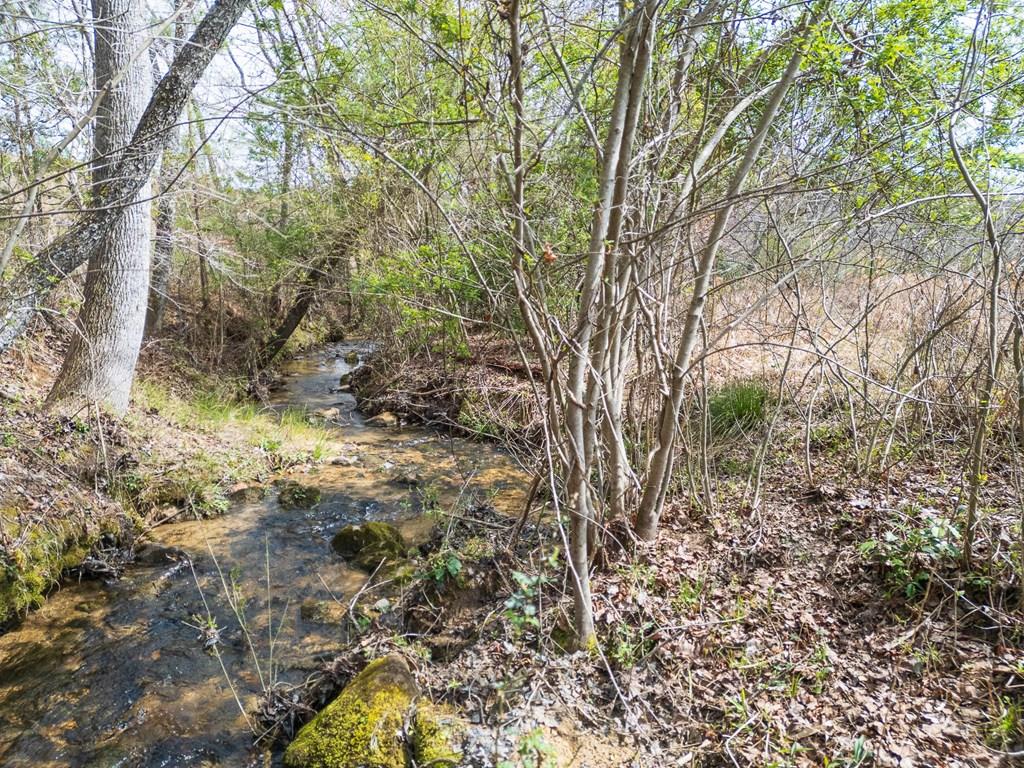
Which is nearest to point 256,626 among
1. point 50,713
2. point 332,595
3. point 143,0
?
point 332,595

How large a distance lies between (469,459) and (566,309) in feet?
11.7

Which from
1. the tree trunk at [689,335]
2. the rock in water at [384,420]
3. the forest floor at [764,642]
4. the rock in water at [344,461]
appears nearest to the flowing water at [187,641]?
the rock in water at [344,461]

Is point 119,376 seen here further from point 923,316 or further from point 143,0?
point 923,316

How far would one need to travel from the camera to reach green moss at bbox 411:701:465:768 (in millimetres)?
2754

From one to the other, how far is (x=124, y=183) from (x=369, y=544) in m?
4.30

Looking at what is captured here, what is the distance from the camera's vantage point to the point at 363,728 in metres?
2.86

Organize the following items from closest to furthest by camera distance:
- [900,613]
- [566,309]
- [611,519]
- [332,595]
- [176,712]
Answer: [900,613] → [176,712] → [611,519] → [332,595] → [566,309]

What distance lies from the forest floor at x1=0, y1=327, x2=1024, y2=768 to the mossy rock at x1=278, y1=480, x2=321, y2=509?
1434 millimetres

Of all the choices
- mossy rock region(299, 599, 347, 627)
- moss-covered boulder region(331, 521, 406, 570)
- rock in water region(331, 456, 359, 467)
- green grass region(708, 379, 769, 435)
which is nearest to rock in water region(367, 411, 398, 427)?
rock in water region(331, 456, 359, 467)

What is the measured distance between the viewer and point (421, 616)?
387cm

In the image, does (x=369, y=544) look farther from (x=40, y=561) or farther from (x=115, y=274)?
(x=115, y=274)

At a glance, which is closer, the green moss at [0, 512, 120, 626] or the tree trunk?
the tree trunk

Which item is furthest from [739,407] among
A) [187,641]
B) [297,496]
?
[187,641]

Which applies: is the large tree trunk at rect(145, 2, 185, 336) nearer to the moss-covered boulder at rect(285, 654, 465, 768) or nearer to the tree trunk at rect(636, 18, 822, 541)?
the tree trunk at rect(636, 18, 822, 541)
